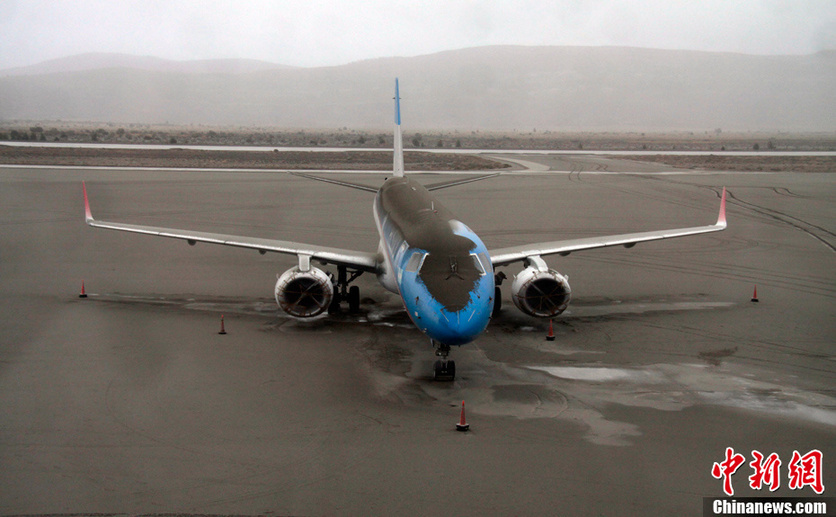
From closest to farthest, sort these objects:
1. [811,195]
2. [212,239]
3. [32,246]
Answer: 1. [212,239]
2. [32,246]
3. [811,195]

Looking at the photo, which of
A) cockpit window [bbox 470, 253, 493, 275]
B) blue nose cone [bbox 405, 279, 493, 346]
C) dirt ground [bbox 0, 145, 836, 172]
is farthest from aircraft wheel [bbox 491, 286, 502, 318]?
dirt ground [bbox 0, 145, 836, 172]

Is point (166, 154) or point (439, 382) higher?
point (166, 154)

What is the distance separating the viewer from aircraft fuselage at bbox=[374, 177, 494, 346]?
1538 centimetres

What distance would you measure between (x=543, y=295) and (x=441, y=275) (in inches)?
226

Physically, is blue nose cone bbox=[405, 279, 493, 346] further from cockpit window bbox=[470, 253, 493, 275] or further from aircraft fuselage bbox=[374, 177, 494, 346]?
cockpit window bbox=[470, 253, 493, 275]

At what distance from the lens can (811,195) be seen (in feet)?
170

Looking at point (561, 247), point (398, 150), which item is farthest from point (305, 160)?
point (561, 247)

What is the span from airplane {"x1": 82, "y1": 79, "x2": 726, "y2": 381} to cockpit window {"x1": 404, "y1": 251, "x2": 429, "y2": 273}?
0.03 metres

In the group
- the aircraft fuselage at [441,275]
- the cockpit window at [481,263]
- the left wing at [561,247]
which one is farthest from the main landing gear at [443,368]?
the left wing at [561,247]

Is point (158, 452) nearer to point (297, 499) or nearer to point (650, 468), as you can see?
point (297, 499)

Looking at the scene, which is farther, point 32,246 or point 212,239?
point 32,246

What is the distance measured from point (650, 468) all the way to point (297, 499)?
6.05 meters

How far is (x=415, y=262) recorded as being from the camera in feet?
55.7

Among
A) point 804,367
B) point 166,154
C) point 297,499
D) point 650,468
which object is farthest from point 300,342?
point 166,154
